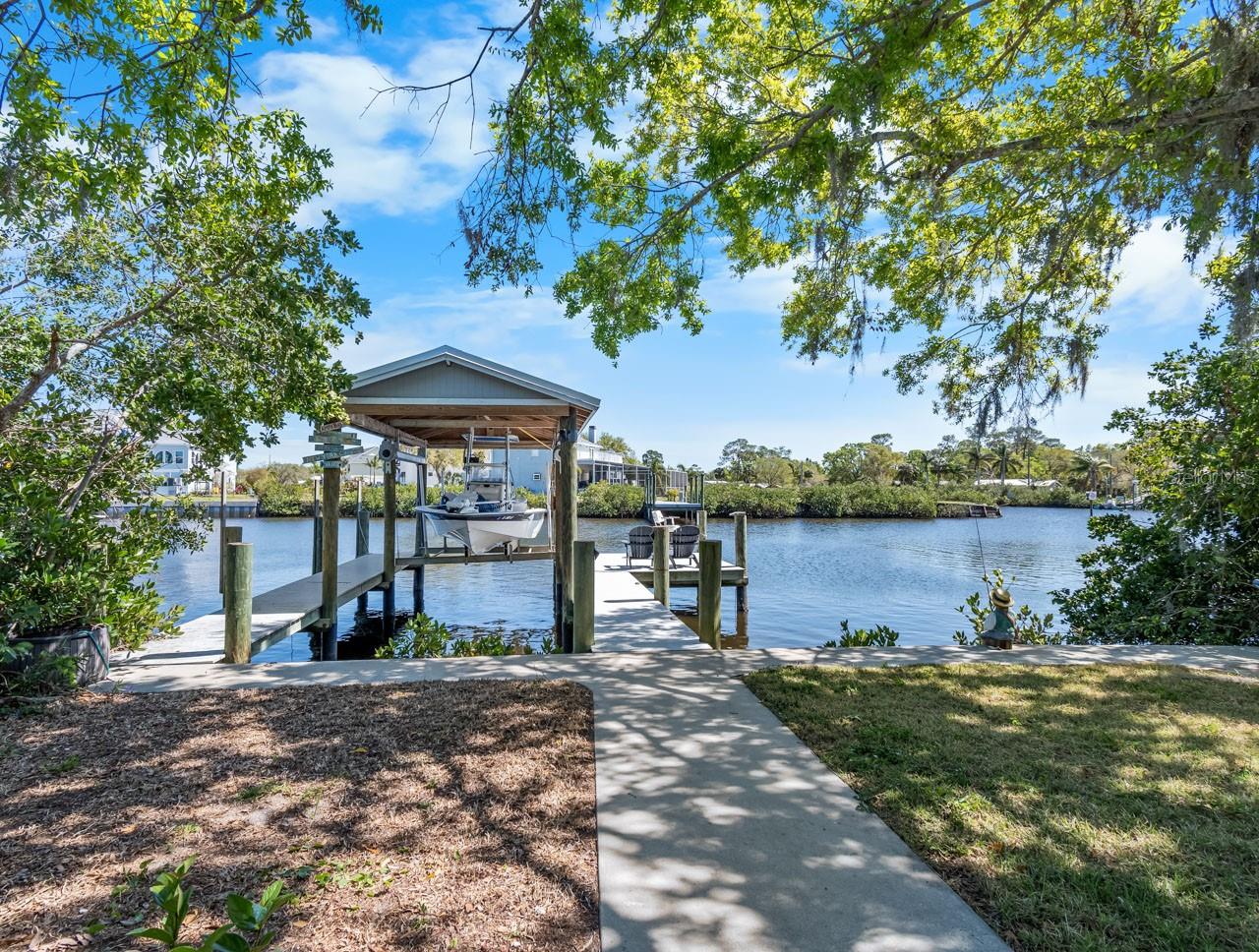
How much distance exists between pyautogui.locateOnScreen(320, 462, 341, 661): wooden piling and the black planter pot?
2.97 m

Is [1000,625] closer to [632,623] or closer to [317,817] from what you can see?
[632,623]

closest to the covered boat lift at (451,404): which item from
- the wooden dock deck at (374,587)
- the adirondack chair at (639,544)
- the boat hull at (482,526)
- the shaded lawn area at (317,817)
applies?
the wooden dock deck at (374,587)

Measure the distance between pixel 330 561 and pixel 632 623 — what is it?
4.04 m

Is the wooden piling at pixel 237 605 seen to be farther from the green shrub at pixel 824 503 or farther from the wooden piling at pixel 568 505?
the green shrub at pixel 824 503

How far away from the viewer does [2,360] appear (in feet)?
19.3

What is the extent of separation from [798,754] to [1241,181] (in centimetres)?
555

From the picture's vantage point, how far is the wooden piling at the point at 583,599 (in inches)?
277

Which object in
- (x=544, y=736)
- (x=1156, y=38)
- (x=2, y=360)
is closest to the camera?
(x=544, y=736)

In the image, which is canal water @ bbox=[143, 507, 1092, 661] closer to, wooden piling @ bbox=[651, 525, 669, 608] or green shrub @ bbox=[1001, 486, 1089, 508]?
wooden piling @ bbox=[651, 525, 669, 608]

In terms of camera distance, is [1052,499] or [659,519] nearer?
[659,519]

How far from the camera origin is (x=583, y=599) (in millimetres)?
7043

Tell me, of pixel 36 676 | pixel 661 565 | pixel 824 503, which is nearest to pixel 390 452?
pixel 661 565

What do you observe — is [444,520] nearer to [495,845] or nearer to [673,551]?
[673,551]

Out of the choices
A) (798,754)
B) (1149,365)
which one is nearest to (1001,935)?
(798,754)
